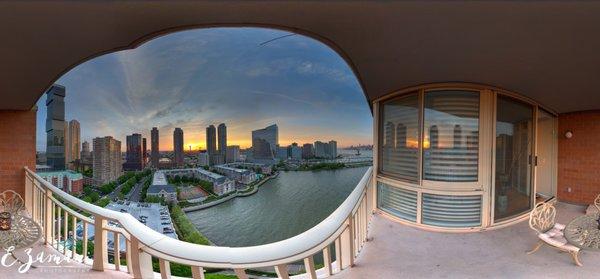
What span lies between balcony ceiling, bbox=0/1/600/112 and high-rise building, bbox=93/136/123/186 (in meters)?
1.46

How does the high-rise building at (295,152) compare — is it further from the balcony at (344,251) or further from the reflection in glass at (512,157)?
the reflection in glass at (512,157)

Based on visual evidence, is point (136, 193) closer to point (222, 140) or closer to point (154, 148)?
point (154, 148)

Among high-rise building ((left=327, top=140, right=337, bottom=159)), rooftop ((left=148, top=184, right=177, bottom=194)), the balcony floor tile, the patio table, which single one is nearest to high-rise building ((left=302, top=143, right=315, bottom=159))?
high-rise building ((left=327, top=140, right=337, bottom=159))

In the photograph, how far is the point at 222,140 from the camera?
4320 millimetres

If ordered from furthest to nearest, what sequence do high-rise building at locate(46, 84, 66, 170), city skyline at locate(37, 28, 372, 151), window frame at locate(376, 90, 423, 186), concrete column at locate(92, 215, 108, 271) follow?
city skyline at locate(37, 28, 372, 151), high-rise building at locate(46, 84, 66, 170), window frame at locate(376, 90, 423, 186), concrete column at locate(92, 215, 108, 271)

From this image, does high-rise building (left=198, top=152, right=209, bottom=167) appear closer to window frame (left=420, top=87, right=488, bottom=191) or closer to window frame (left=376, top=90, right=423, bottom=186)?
window frame (left=376, top=90, right=423, bottom=186)

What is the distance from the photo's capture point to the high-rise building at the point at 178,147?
4211mm

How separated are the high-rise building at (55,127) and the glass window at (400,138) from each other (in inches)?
169

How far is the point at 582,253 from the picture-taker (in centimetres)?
234

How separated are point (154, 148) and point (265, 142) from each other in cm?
157

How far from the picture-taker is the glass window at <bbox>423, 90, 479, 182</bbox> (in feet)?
9.66

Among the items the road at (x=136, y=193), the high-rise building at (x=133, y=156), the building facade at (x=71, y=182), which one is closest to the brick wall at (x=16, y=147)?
the building facade at (x=71, y=182)

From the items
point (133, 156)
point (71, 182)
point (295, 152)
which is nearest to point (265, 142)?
point (295, 152)

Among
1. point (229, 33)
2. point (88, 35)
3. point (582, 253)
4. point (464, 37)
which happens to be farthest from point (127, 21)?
point (582, 253)
